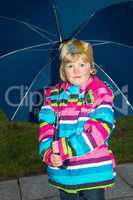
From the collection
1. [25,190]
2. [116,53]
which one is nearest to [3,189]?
[25,190]

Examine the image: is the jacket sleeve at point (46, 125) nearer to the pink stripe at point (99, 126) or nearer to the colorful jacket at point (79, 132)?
the colorful jacket at point (79, 132)

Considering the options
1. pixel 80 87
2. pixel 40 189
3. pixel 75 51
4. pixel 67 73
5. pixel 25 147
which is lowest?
pixel 40 189

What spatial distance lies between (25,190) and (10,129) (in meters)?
2.59

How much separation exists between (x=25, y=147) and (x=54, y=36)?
11.7 ft

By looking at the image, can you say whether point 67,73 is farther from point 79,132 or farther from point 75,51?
point 79,132

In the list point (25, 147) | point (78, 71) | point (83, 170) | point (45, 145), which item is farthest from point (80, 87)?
point (25, 147)

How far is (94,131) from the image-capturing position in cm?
328

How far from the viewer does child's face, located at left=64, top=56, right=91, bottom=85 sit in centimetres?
329

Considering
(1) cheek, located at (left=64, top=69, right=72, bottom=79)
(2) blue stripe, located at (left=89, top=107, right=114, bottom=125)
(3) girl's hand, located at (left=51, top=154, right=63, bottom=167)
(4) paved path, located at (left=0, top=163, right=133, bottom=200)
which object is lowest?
(4) paved path, located at (left=0, top=163, right=133, bottom=200)

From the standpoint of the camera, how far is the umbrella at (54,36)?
3496mm

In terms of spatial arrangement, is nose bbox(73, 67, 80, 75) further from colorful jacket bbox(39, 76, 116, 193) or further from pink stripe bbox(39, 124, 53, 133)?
pink stripe bbox(39, 124, 53, 133)

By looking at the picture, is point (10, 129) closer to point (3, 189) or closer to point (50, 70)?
point (3, 189)

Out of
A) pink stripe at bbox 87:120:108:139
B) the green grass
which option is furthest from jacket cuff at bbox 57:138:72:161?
the green grass

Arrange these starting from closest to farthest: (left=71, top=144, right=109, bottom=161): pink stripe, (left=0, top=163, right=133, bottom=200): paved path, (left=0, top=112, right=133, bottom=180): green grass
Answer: (left=71, top=144, right=109, bottom=161): pink stripe
(left=0, top=163, right=133, bottom=200): paved path
(left=0, top=112, right=133, bottom=180): green grass
